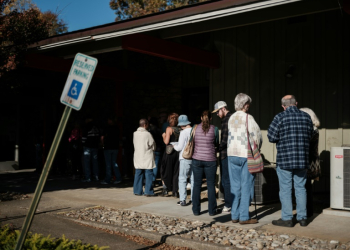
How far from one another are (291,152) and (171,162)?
3.53m

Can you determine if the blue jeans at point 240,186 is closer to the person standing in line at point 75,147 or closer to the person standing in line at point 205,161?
the person standing in line at point 205,161

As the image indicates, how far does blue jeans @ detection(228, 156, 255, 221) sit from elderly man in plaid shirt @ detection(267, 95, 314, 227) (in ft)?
1.52

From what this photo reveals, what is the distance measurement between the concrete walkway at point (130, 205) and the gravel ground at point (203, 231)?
24cm

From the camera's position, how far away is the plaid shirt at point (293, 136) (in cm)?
611

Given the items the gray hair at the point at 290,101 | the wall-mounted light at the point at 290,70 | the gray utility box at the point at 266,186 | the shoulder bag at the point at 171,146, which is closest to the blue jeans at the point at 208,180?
the gray utility box at the point at 266,186

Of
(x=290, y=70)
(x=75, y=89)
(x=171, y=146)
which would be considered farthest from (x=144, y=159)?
(x=75, y=89)

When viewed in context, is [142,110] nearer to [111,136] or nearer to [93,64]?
[111,136]

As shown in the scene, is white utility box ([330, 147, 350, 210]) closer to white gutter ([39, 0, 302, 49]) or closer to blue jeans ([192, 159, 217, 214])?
blue jeans ([192, 159, 217, 214])

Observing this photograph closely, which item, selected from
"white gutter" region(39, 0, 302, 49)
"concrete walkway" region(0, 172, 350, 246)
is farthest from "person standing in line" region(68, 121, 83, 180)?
"white gutter" region(39, 0, 302, 49)

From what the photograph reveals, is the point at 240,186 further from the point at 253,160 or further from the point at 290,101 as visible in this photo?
the point at 290,101

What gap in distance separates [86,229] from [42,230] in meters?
0.61

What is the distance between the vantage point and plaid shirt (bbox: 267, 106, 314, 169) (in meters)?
6.11

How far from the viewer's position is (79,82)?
13.8 feet

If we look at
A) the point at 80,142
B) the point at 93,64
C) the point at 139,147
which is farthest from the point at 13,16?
the point at 93,64
